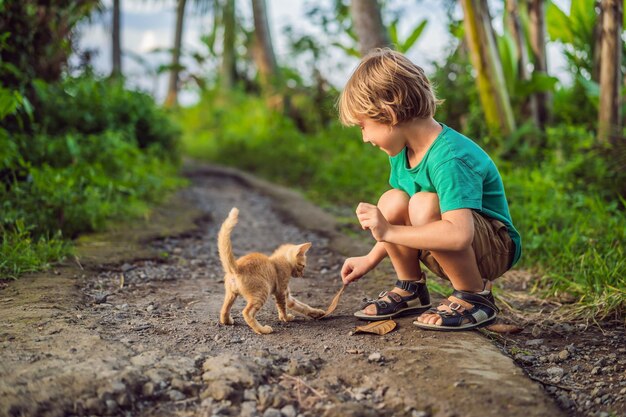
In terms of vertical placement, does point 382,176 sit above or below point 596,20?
below

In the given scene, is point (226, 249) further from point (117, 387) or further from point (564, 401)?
point (564, 401)

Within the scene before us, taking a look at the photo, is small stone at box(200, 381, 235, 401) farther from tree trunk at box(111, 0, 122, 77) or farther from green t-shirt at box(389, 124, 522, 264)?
tree trunk at box(111, 0, 122, 77)

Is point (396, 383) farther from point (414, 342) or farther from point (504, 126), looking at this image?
point (504, 126)

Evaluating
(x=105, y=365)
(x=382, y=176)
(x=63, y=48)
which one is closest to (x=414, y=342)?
(x=105, y=365)

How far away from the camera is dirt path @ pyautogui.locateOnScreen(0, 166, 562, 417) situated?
2.19m

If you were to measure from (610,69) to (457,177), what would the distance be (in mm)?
3790

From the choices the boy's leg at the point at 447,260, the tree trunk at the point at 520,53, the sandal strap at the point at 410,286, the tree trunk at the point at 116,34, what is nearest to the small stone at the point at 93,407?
the boy's leg at the point at 447,260

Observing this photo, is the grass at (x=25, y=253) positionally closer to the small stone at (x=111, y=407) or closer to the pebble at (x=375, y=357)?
the small stone at (x=111, y=407)

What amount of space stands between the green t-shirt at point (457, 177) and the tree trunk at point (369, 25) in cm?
513

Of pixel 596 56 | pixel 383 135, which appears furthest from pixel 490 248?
pixel 596 56

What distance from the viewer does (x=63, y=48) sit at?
6.43 metres

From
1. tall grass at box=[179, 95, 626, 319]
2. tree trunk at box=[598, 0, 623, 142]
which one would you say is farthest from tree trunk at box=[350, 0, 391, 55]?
tree trunk at box=[598, 0, 623, 142]

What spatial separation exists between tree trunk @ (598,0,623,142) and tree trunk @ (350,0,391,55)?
2.81 meters

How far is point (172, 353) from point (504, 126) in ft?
16.8
